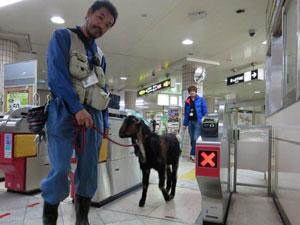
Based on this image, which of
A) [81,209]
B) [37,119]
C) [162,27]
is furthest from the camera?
[162,27]

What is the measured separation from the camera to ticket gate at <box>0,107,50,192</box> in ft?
10.2

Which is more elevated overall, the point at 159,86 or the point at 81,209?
the point at 159,86

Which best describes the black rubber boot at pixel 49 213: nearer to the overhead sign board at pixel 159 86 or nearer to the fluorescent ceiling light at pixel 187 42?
the fluorescent ceiling light at pixel 187 42

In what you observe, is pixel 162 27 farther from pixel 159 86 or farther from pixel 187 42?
pixel 159 86

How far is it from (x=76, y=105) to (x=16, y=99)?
5.34m

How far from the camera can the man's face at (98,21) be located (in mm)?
1591

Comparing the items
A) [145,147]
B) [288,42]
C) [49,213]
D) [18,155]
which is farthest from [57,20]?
[49,213]

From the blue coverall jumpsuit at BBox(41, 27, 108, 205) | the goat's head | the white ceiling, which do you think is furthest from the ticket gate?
the white ceiling

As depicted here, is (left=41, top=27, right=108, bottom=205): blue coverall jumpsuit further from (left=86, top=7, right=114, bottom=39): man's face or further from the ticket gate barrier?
the ticket gate barrier

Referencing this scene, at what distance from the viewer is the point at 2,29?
616cm

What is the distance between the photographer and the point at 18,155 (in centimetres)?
310

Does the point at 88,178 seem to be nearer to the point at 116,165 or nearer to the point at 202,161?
the point at 202,161

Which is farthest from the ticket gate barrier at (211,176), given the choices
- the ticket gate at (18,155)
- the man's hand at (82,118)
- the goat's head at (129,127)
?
the ticket gate at (18,155)

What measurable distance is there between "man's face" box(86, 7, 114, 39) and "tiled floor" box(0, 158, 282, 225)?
153 centimetres
